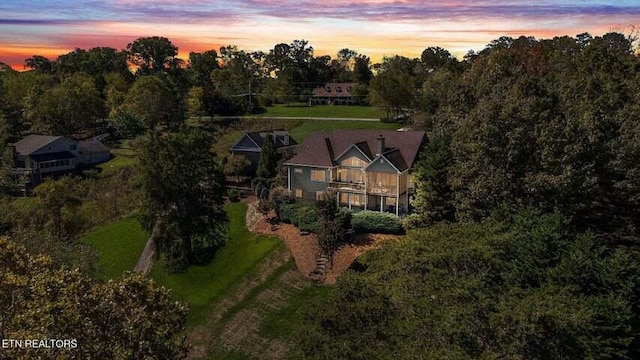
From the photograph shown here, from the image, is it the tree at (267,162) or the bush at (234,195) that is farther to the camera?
the tree at (267,162)

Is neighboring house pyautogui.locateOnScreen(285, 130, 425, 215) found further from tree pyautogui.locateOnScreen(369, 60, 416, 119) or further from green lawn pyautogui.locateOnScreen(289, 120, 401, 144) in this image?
tree pyautogui.locateOnScreen(369, 60, 416, 119)

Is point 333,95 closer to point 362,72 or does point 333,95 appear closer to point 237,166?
point 362,72

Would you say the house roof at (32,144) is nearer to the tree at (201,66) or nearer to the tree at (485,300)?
the tree at (201,66)

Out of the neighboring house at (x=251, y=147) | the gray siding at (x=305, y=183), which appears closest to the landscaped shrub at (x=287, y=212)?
the gray siding at (x=305, y=183)

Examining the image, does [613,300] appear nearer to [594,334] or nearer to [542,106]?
[594,334]

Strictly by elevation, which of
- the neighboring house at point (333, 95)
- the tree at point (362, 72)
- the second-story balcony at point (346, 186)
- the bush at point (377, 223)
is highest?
the tree at point (362, 72)

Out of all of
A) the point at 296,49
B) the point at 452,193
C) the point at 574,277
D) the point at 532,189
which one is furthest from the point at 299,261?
the point at 296,49

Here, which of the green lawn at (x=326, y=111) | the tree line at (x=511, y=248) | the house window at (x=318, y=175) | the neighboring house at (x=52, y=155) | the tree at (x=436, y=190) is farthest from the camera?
the green lawn at (x=326, y=111)

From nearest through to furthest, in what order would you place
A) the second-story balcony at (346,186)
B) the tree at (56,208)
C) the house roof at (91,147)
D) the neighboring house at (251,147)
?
the second-story balcony at (346,186), the tree at (56,208), the neighboring house at (251,147), the house roof at (91,147)
